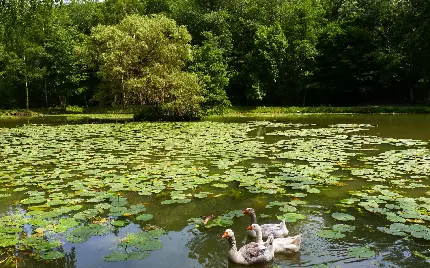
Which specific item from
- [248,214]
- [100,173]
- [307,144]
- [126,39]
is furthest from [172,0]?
[248,214]

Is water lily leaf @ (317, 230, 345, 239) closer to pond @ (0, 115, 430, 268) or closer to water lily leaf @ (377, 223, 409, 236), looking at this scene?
pond @ (0, 115, 430, 268)

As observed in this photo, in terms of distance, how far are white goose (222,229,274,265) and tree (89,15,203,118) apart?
64.4ft

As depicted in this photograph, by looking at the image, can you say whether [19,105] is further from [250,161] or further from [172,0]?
[250,161]

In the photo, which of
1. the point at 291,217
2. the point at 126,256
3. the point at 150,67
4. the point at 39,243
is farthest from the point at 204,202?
the point at 150,67

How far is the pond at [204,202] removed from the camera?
513 cm

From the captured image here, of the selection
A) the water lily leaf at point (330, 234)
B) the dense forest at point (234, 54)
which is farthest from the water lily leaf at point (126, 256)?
the dense forest at point (234, 54)

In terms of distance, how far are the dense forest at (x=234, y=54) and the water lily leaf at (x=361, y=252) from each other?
2057 centimetres

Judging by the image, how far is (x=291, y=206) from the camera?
274 inches

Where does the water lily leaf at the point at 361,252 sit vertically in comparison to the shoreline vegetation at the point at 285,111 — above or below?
below

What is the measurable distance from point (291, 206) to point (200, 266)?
107 inches

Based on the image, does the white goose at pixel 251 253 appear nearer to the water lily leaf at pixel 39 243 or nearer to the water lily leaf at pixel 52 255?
the water lily leaf at pixel 52 255

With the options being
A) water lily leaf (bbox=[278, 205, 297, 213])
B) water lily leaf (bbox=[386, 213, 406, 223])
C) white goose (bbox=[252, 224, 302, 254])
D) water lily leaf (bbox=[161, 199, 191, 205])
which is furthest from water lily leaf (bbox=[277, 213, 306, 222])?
water lily leaf (bbox=[161, 199, 191, 205])

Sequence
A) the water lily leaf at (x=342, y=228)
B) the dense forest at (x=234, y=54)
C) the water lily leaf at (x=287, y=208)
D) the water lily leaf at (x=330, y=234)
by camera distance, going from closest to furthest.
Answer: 1. the water lily leaf at (x=330, y=234)
2. the water lily leaf at (x=342, y=228)
3. the water lily leaf at (x=287, y=208)
4. the dense forest at (x=234, y=54)

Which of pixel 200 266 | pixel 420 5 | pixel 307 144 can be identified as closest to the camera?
pixel 200 266
